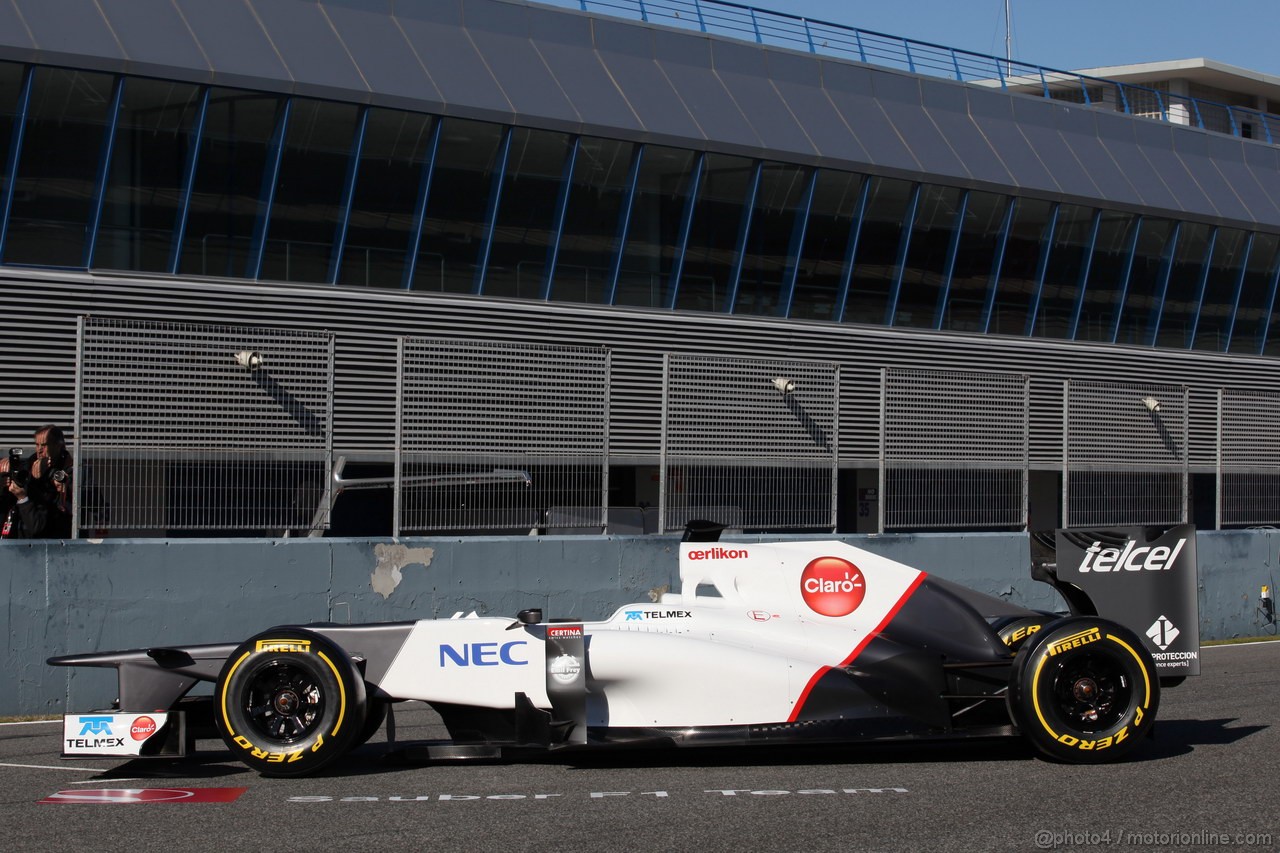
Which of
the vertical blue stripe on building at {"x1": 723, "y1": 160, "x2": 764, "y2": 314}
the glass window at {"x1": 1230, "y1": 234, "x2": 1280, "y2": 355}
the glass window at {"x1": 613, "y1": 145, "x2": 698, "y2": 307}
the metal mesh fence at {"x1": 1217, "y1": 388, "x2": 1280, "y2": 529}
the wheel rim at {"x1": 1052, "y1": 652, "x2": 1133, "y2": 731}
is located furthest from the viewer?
the glass window at {"x1": 1230, "y1": 234, "x2": 1280, "y2": 355}

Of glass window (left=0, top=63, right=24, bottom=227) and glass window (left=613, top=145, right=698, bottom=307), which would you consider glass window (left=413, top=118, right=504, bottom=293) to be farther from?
glass window (left=0, top=63, right=24, bottom=227)

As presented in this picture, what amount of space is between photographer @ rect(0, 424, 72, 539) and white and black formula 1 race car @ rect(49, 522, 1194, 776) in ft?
11.1

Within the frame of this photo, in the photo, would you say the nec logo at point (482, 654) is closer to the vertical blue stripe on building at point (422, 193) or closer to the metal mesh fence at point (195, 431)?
the metal mesh fence at point (195, 431)

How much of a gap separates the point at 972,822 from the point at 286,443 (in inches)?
267

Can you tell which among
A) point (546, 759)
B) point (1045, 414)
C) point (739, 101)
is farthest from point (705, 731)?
point (739, 101)

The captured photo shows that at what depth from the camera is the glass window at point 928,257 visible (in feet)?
76.1

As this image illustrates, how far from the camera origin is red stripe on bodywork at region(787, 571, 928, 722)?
7547 millimetres

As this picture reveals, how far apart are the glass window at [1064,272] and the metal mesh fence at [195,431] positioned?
16437mm

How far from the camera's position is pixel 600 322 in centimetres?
2073

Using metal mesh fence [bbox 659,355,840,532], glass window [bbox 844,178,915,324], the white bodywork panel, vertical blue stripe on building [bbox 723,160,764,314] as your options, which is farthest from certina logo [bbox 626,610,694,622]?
glass window [bbox 844,178,915,324]

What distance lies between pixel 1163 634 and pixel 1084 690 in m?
1.12

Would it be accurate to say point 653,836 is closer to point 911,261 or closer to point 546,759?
point 546,759

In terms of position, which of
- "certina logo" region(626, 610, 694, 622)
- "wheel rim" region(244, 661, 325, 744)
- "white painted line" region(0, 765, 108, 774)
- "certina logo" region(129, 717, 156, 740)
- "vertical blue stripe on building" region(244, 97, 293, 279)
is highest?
Answer: "vertical blue stripe on building" region(244, 97, 293, 279)

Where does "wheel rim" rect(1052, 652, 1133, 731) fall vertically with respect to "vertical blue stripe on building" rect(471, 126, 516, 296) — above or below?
below
